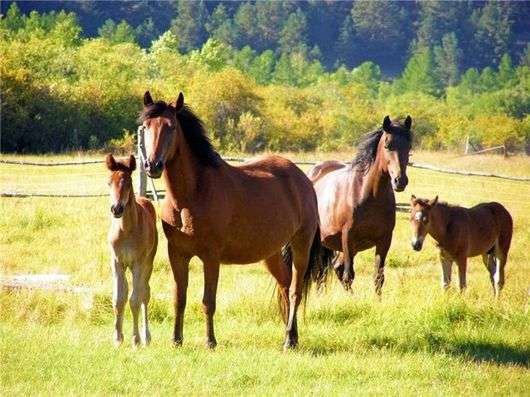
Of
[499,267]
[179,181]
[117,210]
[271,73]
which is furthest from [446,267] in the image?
[271,73]

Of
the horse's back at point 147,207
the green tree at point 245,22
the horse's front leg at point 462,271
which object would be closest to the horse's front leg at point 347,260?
the horse's front leg at point 462,271

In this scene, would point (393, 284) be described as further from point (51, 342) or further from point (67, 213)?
point (67, 213)

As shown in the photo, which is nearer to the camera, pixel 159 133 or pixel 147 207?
pixel 159 133

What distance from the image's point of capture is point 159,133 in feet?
27.4

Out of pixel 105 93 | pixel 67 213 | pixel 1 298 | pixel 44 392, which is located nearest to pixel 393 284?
pixel 1 298

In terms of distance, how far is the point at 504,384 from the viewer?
789 centimetres

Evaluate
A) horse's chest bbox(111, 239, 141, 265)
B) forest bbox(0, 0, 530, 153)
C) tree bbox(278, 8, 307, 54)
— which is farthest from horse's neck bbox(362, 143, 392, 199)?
tree bbox(278, 8, 307, 54)

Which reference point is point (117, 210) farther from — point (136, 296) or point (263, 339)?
point (263, 339)

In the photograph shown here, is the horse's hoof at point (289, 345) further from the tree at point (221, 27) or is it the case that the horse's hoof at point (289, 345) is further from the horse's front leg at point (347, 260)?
the tree at point (221, 27)

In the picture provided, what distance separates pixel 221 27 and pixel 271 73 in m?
24.3

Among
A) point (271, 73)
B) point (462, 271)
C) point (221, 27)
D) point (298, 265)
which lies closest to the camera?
point (298, 265)

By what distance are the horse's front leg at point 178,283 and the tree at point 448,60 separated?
122 m

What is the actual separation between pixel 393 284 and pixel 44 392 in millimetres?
6975

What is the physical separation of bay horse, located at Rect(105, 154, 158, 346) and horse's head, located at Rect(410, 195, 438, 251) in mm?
4897
